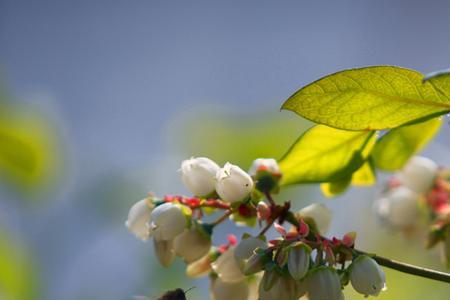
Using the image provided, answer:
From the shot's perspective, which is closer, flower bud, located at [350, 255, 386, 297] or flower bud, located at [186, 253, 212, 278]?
flower bud, located at [350, 255, 386, 297]

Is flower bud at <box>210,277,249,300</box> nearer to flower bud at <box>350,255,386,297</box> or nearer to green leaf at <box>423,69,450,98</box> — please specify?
flower bud at <box>350,255,386,297</box>

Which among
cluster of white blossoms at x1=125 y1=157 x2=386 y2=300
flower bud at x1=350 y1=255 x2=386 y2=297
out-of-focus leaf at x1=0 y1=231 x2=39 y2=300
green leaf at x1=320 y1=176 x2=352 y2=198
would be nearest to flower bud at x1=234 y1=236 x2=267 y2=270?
cluster of white blossoms at x1=125 y1=157 x2=386 y2=300

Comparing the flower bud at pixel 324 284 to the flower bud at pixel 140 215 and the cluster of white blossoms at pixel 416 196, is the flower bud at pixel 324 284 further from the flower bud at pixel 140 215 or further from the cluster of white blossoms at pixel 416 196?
the cluster of white blossoms at pixel 416 196

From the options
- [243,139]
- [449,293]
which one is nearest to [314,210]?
[449,293]

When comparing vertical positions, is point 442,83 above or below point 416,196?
above

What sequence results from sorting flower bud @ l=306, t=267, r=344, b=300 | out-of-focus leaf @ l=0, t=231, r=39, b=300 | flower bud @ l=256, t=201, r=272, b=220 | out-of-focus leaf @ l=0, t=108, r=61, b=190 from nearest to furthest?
flower bud @ l=306, t=267, r=344, b=300
flower bud @ l=256, t=201, r=272, b=220
out-of-focus leaf @ l=0, t=231, r=39, b=300
out-of-focus leaf @ l=0, t=108, r=61, b=190

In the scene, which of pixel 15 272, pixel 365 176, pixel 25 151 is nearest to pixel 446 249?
pixel 365 176

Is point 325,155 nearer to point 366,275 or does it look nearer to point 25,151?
point 366,275

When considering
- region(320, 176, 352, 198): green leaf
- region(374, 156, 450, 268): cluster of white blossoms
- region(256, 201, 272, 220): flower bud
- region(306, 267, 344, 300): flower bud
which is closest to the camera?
region(306, 267, 344, 300): flower bud
